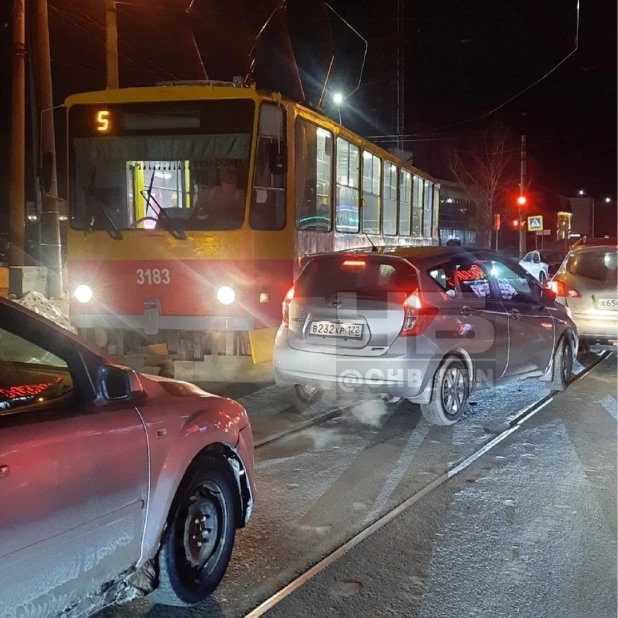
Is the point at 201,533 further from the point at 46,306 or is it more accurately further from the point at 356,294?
the point at 46,306

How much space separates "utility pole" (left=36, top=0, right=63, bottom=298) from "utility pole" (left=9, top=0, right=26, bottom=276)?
0.34m

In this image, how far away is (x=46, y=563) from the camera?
2756 mm

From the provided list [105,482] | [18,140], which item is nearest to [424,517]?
[105,482]

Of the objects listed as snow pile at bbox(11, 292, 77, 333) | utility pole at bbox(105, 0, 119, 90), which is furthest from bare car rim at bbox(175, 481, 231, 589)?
utility pole at bbox(105, 0, 119, 90)

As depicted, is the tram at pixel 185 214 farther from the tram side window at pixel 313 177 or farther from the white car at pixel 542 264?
the white car at pixel 542 264

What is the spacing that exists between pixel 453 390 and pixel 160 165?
13.0 ft

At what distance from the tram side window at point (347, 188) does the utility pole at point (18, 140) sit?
675 centimetres

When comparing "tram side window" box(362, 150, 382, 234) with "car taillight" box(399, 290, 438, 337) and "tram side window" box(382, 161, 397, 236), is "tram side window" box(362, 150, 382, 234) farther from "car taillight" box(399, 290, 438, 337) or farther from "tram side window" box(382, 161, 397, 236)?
"car taillight" box(399, 290, 438, 337)

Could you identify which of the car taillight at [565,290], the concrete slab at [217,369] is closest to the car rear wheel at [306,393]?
the concrete slab at [217,369]

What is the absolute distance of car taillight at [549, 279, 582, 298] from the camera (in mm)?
10773

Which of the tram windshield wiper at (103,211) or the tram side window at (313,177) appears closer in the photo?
the tram windshield wiper at (103,211)

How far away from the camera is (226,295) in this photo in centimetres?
811

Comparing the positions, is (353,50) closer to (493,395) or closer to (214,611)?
(493,395)

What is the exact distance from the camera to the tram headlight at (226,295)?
26.6 feet
